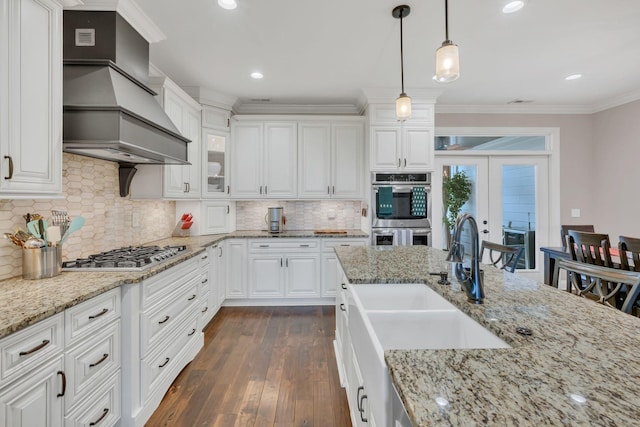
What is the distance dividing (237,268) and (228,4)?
110 inches

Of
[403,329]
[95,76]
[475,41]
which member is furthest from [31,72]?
[475,41]

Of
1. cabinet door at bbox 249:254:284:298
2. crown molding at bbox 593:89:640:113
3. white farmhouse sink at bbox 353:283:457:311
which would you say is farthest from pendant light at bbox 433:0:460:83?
crown molding at bbox 593:89:640:113

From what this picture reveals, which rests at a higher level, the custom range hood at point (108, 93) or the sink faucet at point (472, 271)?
the custom range hood at point (108, 93)

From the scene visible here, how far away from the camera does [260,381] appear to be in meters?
2.27

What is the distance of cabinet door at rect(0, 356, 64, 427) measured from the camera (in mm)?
1088

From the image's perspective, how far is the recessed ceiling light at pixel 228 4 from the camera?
6.93 feet

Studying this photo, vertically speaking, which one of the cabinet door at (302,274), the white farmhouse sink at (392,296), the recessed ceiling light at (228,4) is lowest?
the cabinet door at (302,274)

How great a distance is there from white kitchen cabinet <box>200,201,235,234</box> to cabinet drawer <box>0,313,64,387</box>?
244 cm

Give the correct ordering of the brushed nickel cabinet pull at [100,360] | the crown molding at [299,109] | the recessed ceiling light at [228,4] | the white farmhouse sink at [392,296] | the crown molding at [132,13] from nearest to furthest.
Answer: the brushed nickel cabinet pull at [100,360] < the white farmhouse sink at [392,296] < the crown molding at [132,13] < the recessed ceiling light at [228,4] < the crown molding at [299,109]

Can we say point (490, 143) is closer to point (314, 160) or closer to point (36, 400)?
point (314, 160)

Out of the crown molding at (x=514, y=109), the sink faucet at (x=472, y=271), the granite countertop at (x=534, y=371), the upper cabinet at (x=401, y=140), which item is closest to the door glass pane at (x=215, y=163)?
the upper cabinet at (x=401, y=140)

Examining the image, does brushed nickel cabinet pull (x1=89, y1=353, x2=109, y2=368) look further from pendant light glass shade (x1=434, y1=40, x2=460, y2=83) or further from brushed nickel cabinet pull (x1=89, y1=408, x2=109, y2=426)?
pendant light glass shade (x1=434, y1=40, x2=460, y2=83)

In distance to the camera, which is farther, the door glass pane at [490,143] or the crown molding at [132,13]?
the door glass pane at [490,143]

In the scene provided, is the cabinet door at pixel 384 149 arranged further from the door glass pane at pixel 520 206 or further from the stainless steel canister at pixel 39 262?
the stainless steel canister at pixel 39 262
